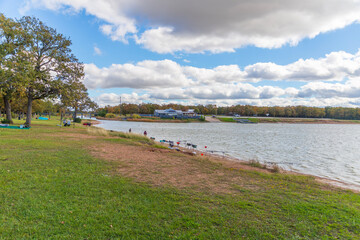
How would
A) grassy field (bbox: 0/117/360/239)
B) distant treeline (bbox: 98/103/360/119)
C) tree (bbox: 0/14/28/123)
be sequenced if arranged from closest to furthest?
grassy field (bbox: 0/117/360/239) < tree (bbox: 0/14/28/123) < distant treeline (bbox: 98/103/360/119)

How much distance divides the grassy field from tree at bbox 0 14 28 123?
1743 centimetres

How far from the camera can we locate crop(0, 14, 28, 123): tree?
2073 centimetres

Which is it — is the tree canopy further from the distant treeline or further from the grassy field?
the distant treeline

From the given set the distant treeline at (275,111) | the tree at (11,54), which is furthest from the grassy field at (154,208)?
the distant treeline at (275,111)

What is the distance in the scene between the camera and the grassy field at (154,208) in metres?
4.28

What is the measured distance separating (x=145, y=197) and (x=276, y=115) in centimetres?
18910

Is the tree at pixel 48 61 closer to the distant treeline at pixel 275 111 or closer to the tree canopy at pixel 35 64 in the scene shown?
the tree canopy at pixel 35 64

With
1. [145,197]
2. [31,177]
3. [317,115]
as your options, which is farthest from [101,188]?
[317,115]

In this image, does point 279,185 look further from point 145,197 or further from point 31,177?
point 31,177

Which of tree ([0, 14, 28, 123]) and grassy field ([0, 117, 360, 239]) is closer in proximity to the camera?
grassy field ([0, 117, 360, 239])

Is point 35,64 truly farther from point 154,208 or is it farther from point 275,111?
point 275,111

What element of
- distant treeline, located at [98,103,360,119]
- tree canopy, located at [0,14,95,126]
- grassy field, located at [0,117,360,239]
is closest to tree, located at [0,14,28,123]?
tree canopy, located at [0,14,95,126]

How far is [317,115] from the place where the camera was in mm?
166125

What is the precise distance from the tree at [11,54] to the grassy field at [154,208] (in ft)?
57.2
